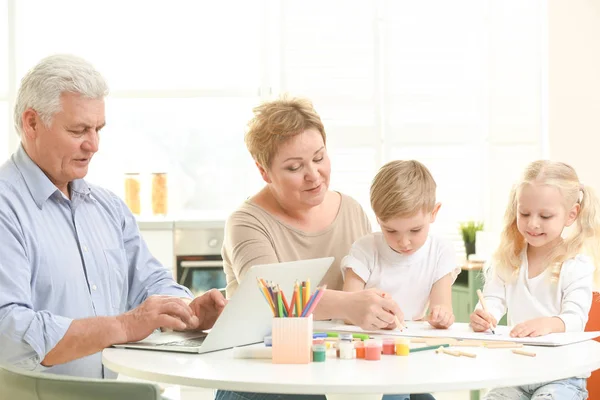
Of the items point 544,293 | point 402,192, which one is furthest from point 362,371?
point 544,293

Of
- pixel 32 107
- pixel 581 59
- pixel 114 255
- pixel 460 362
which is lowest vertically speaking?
pixel 460 362

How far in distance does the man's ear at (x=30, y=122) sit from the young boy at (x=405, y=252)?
913 mm

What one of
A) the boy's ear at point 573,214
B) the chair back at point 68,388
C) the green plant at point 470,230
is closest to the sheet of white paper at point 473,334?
the boy's ear at point 573,214

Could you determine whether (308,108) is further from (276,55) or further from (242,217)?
(276,55)

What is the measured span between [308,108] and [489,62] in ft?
11.1

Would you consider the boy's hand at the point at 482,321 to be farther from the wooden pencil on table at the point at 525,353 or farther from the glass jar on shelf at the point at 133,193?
the glass jar on shelf at the point at 133,193

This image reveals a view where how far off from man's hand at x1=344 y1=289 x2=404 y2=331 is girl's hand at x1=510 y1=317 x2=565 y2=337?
11.3 inches

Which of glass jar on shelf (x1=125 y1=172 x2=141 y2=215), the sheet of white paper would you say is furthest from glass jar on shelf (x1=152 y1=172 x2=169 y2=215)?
the sheet of white paper

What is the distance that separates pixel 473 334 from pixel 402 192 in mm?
452

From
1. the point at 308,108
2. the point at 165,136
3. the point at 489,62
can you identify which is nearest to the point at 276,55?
the point at 165,136

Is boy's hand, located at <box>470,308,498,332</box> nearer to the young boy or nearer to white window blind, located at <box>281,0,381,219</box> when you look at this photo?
the young boy

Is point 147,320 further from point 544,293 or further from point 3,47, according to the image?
point 3,47

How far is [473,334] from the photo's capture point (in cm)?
A: 220

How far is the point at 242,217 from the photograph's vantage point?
2.63m
